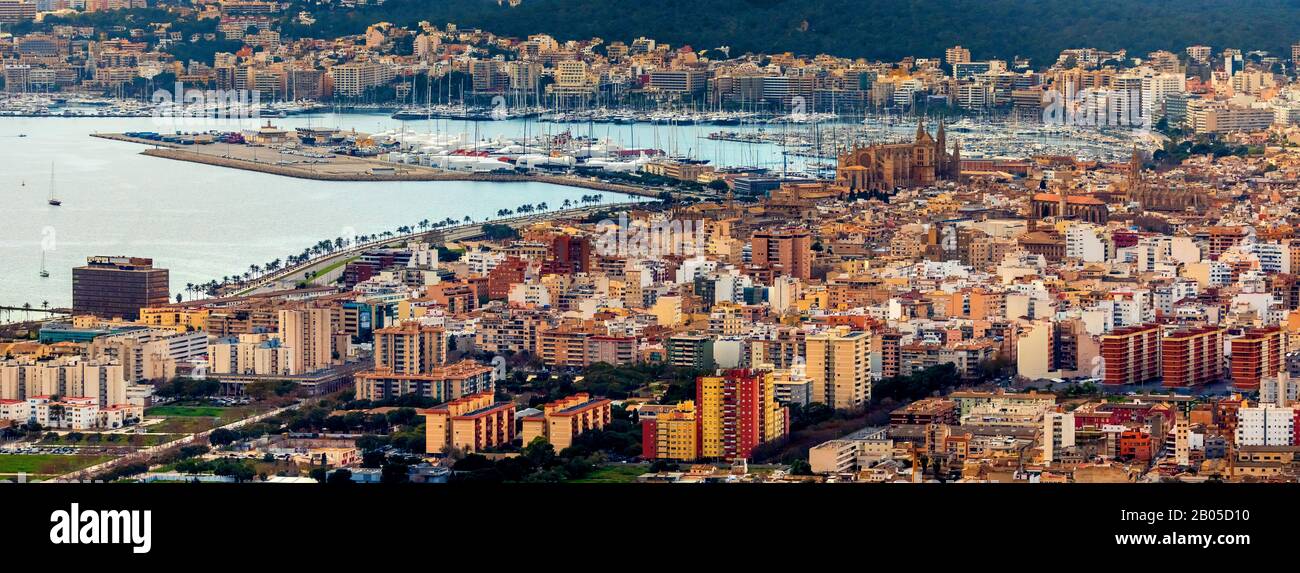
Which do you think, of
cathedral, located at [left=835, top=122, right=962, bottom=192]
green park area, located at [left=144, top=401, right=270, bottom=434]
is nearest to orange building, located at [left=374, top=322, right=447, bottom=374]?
green park area, located at [left=144, top=401, right=270, bottom=434]

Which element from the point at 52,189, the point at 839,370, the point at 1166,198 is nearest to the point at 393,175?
the point at 52,189

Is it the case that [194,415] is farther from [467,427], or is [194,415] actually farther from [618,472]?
[618,472]

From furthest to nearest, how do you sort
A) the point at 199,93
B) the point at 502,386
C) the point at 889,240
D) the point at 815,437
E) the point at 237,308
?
the point at 199,93, the point at 889,240, the point at 237,308, the point at 502,386, the point at 815,437

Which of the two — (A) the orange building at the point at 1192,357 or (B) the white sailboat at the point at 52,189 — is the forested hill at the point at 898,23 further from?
(A) the orange building at the point at 1192,357

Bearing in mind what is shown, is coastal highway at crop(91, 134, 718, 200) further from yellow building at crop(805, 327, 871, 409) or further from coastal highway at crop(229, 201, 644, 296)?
yellow building at crop(805, 327, 871, 409)

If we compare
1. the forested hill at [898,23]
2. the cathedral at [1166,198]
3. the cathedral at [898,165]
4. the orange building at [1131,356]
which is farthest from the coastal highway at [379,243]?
the forested hill at [898,23]
